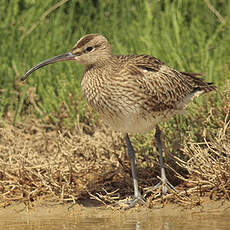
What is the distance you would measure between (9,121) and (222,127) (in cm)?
291

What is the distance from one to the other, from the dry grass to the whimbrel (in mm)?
305

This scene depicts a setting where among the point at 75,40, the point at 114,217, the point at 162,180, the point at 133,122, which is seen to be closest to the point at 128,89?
the point at 133,122

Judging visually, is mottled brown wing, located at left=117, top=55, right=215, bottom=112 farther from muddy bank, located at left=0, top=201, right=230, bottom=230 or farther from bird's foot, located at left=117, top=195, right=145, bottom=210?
muddy bank, located at left=0, top=201, right=230, bottom=230

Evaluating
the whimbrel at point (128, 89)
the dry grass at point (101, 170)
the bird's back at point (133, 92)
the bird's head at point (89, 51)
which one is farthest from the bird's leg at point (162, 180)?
the bird's head at point (89, 51)

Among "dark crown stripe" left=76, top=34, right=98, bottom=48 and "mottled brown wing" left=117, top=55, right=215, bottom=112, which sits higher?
"dark crown stripe" left=76, top=34, right=98, bottom=48

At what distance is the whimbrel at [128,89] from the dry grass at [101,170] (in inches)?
12.0

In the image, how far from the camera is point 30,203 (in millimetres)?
6566

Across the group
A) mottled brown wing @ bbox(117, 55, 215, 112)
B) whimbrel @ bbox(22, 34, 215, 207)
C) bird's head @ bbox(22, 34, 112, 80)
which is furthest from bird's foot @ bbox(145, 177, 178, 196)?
bird's head @ bbox(22, 34, 112, 80)

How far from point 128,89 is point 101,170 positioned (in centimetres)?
122

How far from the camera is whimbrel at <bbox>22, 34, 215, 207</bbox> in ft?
20.1

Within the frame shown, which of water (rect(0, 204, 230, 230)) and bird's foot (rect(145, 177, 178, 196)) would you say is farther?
bird's foot (rect(145, 177, 178, 196))

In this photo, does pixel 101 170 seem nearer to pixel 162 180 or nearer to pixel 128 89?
pixel 162 180

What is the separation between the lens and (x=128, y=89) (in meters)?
6.15

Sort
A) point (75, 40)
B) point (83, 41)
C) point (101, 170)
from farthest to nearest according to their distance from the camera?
point (75, 40), point (101, 170), point (83, 41)
